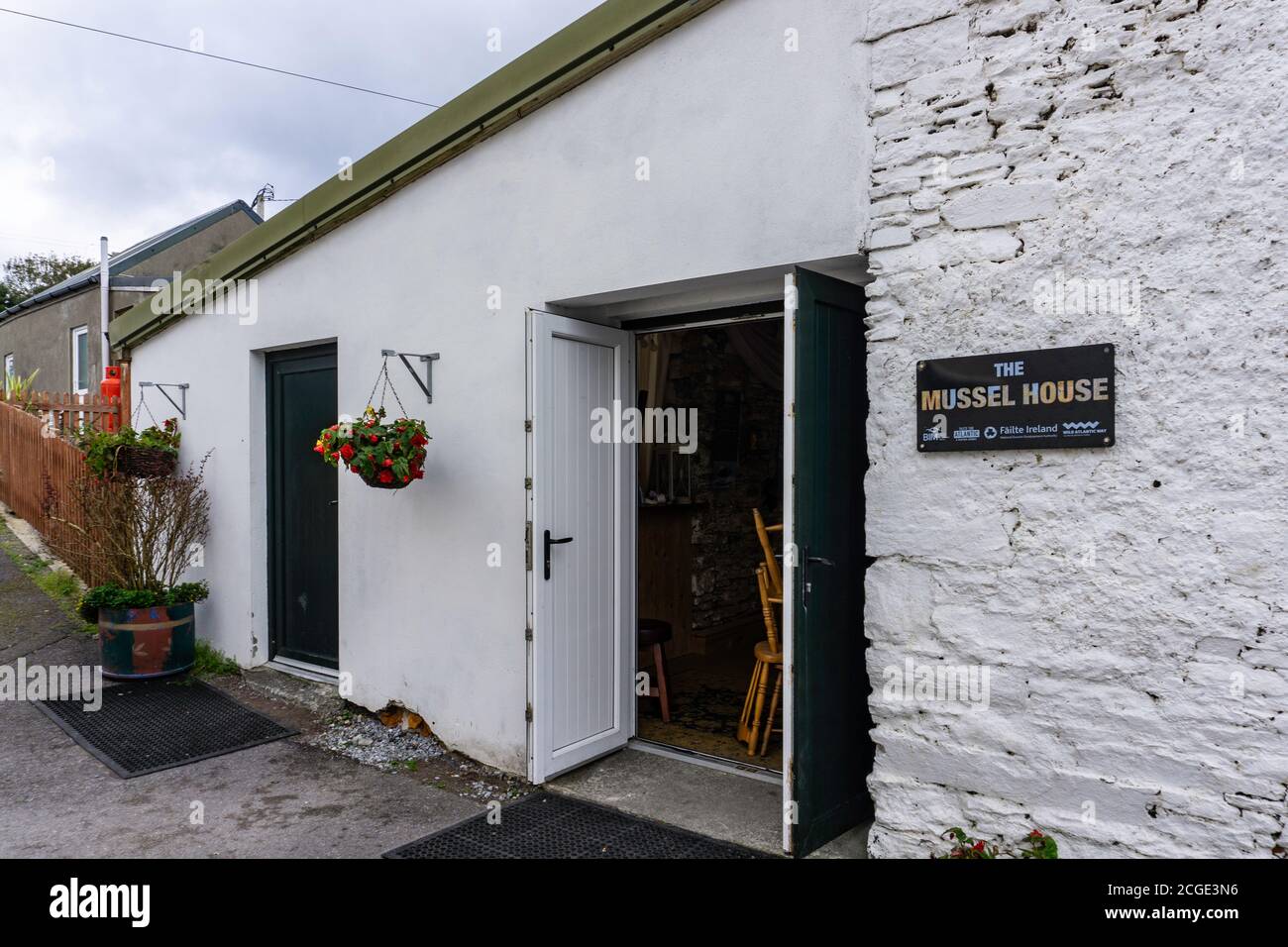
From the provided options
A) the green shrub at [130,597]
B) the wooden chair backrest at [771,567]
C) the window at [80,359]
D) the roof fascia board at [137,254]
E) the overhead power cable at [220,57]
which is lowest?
the green shrub at [130,597]

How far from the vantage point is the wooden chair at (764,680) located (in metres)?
4.46

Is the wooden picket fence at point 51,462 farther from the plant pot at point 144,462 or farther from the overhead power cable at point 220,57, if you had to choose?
the overhead power cable at point 220,57

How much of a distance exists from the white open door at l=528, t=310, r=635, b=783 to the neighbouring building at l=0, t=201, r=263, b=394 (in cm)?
1079

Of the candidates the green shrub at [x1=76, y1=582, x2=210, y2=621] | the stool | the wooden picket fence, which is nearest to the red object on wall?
the wooden picket fence

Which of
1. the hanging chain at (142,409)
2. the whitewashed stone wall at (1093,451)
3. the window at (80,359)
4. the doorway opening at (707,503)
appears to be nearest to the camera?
the whitewashed stone wall at (1093,451)

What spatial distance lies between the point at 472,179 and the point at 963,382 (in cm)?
299

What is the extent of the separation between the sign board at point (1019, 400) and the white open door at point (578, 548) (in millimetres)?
1894

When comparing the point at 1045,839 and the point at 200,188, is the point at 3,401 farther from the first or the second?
the point at 1045,839

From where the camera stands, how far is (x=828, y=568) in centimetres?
347

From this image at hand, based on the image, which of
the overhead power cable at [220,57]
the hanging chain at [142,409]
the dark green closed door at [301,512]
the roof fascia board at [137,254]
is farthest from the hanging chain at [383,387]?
the roof fascia board at [137,254]

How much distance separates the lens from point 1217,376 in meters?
2.61

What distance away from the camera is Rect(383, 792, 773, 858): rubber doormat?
3564 millimetres

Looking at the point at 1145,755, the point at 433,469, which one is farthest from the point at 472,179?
Answer: the point at 1145,755

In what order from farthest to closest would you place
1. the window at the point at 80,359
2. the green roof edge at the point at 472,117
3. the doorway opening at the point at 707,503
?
the window at the point at 80,359 < the doorway opening at the point at 707,503 < the green roof edge at the point at 472,117
